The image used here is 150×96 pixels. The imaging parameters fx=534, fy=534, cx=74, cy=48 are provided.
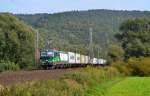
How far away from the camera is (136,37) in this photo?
117 meters

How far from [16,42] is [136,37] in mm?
33592

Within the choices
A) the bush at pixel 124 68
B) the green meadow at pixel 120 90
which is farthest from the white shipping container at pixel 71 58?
the green meadow at pixel 120 90

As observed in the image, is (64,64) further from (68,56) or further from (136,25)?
(136,25)

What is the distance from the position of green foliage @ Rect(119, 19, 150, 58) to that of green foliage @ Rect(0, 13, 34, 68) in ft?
67.4

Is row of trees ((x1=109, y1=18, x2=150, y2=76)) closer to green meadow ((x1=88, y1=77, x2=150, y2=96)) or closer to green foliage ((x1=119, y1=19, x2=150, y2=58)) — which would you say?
green foliage ((x1=119, y1=19, x2=150, y2=58))

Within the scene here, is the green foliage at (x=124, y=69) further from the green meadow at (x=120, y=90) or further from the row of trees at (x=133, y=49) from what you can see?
the green meadow at (x=120, y=90)

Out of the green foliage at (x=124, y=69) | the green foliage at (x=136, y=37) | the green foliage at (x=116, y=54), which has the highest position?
the green foliage at (x=136, y=37)

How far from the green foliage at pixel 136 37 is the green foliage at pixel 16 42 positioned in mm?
20540

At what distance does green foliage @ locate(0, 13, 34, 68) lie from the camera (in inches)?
3514

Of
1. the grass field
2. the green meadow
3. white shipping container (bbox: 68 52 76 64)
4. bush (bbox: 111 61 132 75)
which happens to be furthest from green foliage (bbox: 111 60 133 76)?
the green meadow

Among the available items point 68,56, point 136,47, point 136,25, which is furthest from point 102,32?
point 68,56

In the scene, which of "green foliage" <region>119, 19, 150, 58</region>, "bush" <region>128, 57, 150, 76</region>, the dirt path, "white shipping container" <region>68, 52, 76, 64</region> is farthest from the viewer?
"green foliage" <region>119, 19, 150, 58</region>

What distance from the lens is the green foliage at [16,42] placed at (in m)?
89.2

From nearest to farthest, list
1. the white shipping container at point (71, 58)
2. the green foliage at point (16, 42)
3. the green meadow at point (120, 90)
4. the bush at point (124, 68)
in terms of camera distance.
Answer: the green meadow at point (120, 90) → the bush at point (124, 68) → the green foliage at point (16, 42) → the white shipping container at point (71, 58)
